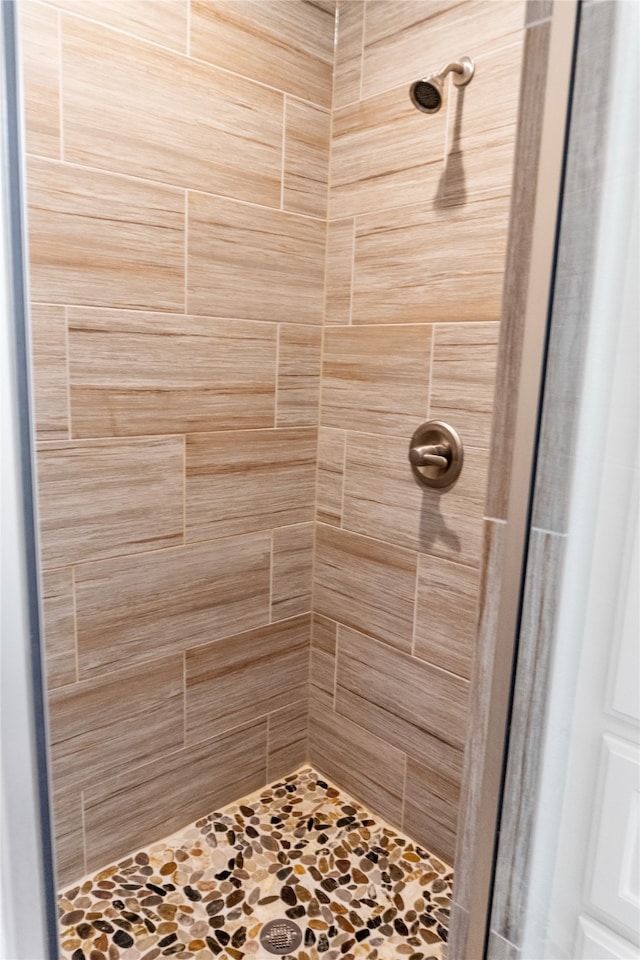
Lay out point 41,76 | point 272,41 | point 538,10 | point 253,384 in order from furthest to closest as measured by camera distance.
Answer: point 253,384
point 272,41
point 41,76
point 538,10

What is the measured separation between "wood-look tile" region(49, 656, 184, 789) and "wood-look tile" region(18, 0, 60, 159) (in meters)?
1.09

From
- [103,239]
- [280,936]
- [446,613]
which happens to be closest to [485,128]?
[103,239]

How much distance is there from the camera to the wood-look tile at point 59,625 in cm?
134

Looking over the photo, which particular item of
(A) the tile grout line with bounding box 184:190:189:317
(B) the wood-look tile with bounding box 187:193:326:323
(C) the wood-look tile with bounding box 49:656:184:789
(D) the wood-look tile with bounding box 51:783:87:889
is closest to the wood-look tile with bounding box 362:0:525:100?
(B) the wood-look tile with bounding box 187:193:326:323

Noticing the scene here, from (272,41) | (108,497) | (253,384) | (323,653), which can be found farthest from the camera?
(323,653)

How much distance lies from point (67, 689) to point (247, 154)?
1.27 m

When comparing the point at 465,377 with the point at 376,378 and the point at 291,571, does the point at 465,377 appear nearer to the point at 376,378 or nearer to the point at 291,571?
the point at 376,378

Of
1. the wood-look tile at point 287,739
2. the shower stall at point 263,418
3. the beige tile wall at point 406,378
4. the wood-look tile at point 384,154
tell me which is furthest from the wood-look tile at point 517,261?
the wood-look tile at point 287,739

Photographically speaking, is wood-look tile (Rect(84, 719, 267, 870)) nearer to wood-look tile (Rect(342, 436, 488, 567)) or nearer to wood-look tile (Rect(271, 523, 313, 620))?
wood-look tile (Rect(271, 523, 313, 620))

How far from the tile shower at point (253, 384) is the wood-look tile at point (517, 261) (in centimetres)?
83

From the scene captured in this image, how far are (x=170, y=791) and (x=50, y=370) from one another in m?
1.06

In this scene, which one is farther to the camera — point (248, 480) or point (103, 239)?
point (248, 480)

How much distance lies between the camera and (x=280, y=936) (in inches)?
53.7

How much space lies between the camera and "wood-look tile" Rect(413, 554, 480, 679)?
1.45 meters
